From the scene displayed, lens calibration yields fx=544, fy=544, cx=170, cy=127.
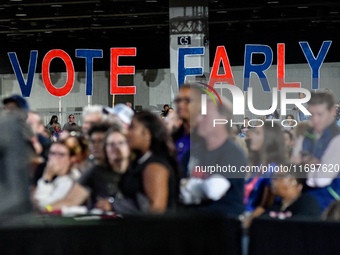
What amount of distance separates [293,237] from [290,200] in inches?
25.5

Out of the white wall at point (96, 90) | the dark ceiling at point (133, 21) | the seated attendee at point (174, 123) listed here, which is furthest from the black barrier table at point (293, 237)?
the white wall at point (96, 90)

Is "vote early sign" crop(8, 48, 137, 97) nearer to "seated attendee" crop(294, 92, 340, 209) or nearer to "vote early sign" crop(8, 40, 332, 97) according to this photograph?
"vote early sign" crop(8, 40, 332, 97)

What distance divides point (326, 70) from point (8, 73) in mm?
11521

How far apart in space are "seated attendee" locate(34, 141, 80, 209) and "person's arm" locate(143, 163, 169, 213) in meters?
0.52

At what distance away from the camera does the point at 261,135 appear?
361cm

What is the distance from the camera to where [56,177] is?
3.29m

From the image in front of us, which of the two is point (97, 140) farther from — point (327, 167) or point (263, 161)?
point (327, 167)

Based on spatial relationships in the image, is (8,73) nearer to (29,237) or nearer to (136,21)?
(136,21)

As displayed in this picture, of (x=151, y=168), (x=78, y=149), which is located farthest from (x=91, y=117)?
(x=151, y=168)

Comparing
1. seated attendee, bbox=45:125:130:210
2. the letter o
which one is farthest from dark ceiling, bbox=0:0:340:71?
seated attendee, bbox=45:125:130:210

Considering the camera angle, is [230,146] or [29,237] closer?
[29,237]

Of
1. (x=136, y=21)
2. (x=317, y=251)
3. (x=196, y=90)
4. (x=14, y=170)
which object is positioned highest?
(x=136, y=21)

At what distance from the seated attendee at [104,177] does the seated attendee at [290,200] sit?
0.91 metres

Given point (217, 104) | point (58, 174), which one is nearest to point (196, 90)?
point (217, 104)
